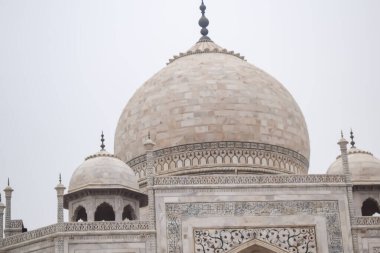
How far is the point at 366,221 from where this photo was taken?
1805cm

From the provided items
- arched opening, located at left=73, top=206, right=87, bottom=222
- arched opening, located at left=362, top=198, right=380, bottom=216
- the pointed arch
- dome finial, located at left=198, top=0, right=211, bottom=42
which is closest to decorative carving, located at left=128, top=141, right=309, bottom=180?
arched opening, located at left=362, top=198, right=380, bottom=216

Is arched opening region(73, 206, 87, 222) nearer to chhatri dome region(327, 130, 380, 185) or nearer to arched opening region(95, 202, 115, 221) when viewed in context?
arched opening region(95, 202, 115, 221)

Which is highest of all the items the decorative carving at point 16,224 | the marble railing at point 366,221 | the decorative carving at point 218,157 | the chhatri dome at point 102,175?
the decorative carving at point 218,157

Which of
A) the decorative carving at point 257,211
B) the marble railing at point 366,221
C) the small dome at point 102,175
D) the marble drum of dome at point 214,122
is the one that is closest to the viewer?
the decorative carving at point 257,211

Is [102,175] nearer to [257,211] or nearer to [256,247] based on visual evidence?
[257,211]

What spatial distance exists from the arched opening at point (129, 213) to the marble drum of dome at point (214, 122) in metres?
1.51

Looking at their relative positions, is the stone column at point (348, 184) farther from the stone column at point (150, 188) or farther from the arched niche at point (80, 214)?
the arched niche at point (80, 214)

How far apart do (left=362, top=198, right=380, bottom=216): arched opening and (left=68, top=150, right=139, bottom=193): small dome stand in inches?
180

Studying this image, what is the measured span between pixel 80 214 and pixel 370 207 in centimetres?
579

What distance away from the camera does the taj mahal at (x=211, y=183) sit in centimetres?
1777

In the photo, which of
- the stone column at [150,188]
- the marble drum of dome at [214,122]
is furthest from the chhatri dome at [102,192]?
the marble drum of dome at [214,122]

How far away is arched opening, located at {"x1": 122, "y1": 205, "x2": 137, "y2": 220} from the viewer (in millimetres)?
19359

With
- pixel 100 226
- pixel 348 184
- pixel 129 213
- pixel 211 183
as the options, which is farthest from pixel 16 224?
pixel 348 184

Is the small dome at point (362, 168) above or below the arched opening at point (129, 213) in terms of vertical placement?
above
